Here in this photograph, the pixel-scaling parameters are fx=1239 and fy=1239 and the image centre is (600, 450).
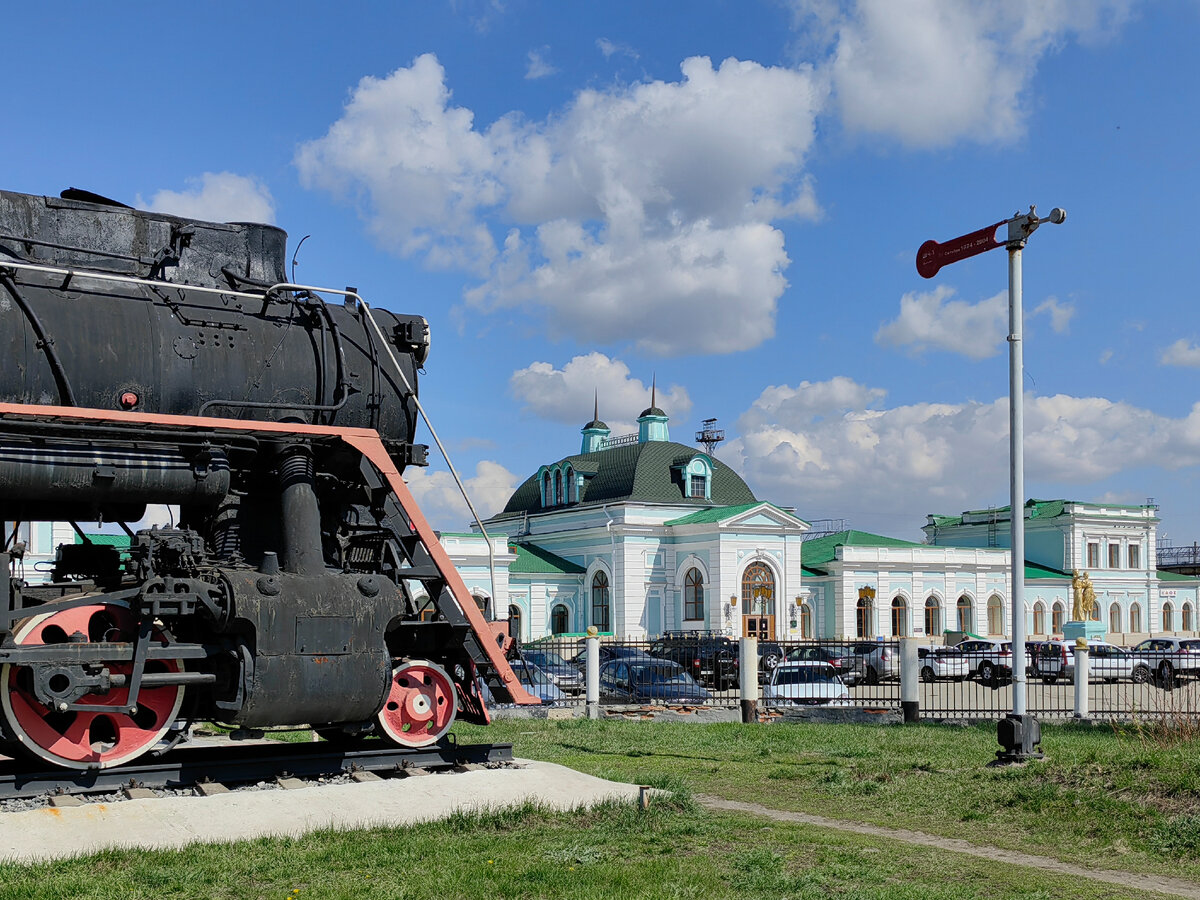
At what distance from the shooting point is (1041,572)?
70250 millimetres

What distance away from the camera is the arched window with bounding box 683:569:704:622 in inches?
2267

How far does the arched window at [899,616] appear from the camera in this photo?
Result: 62.7 meters

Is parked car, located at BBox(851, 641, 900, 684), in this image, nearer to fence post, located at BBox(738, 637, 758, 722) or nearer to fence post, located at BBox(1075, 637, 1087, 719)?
fence post, located at BBox(1075, 637, 1087, 719)

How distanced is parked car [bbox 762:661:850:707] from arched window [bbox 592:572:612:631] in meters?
30.8

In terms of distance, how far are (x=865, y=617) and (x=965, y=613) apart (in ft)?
22.4

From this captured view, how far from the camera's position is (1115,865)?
334 inches

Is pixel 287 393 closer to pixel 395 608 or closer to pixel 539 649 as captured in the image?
pixel 395 608

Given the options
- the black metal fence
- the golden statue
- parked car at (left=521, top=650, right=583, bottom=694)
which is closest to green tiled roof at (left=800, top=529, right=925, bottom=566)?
the golden statue

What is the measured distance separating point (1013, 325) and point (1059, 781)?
189 inches

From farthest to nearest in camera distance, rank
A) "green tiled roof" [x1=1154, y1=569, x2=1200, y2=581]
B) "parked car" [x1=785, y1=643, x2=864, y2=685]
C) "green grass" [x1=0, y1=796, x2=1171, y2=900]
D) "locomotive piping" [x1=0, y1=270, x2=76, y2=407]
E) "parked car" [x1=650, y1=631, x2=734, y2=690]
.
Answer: "green tiled roof" [x1=1154, y1=569, x2=1200, y2=581], "parked car" [x1=785, y1=643, x2=864, y2=685], "parked car" [x1=650, y1=631, x2=734, y2=690], "locomotive piping" [x1=0, y1=270, x2=76, y2=407], "green grass" [x1=0, y1=796, x2=1171, y2=900]

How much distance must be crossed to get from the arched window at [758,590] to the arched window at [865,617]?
19.2 feet

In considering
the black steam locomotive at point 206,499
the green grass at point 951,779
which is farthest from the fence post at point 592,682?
the black steam locomotive at point 206,499

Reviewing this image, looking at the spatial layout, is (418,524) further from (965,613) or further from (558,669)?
(965,613)

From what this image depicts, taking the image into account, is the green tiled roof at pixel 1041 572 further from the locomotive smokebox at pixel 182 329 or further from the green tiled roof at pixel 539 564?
the locomotive smokebox at pixel 182 329
